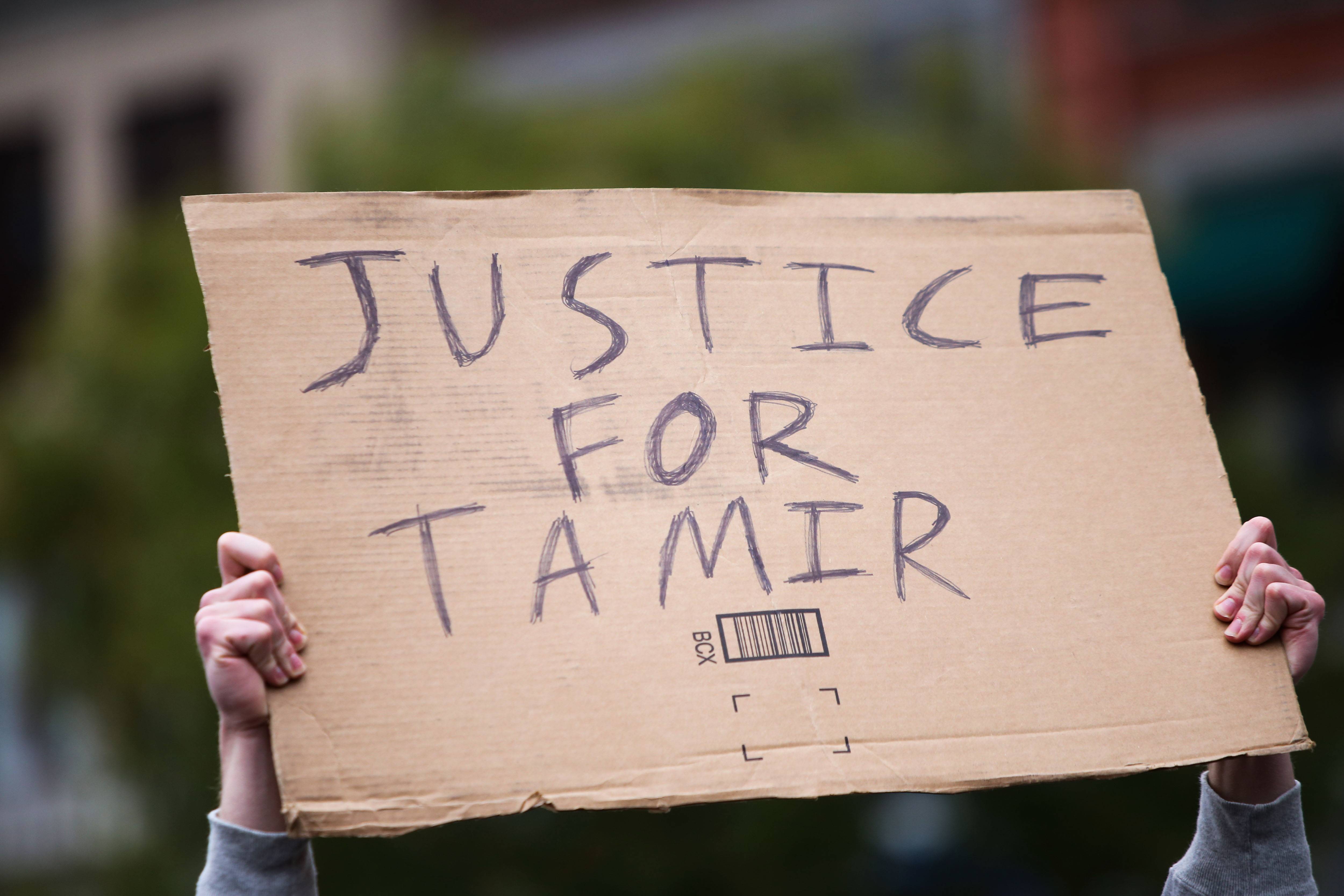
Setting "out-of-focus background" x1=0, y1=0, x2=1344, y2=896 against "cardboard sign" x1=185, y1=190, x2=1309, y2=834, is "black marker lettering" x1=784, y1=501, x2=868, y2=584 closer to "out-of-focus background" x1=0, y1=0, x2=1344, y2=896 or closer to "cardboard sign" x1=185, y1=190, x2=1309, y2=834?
"cardboard sign" x1=185, y1=190, x2=1309, y2=834

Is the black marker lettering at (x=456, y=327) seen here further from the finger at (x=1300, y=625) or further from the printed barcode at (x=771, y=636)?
the finger at (x=1300, y=625)

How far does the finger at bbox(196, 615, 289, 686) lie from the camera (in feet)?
3.66

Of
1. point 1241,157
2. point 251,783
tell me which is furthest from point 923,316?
point 1241,157

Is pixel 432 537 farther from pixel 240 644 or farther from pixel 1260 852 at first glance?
pixel 1260 852

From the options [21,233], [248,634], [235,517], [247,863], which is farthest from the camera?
[21,233]

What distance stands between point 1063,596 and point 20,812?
9.35 m

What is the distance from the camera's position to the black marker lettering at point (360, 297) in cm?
125

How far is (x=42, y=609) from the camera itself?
3.66 m

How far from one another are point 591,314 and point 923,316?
0.40 metres

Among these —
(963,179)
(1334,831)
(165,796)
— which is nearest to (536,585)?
(165,796)

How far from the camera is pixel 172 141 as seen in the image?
10133 millimetres

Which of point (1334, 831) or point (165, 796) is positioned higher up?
point (165, 796)

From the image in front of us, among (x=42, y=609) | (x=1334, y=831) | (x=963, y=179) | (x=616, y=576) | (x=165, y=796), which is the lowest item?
(x=1334, y=831)

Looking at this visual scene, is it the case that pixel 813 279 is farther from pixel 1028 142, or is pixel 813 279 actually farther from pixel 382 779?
pixel 1028 142
